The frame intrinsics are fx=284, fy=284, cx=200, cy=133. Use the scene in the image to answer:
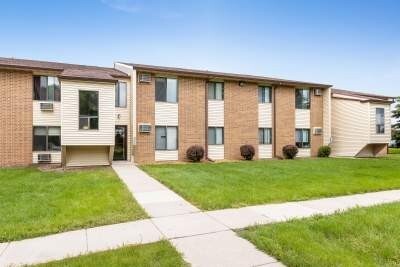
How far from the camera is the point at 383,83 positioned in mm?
37438

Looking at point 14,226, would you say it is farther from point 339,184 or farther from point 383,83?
point 383,83

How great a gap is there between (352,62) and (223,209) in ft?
80.7

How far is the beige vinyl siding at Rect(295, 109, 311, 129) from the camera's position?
20172 millimetres

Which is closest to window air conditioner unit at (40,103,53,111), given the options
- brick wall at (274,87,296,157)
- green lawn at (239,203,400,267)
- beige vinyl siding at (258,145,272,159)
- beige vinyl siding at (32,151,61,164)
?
beige vinyl siding at (32,151,61,164)

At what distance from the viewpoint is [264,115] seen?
19094 mm

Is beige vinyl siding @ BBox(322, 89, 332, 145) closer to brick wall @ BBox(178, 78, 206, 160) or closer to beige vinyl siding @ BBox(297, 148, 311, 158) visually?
beige vinyl siding @ BBox(297, 148, 311, 158)

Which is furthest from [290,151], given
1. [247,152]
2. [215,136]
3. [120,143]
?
[120,143]

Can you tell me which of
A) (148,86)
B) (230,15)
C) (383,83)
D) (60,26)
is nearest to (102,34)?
(60,26)

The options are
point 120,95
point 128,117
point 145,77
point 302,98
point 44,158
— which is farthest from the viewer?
point 302,98

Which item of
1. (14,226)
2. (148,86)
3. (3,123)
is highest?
(148,86)

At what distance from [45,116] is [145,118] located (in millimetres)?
5109

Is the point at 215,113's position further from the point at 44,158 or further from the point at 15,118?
the point at 15,118

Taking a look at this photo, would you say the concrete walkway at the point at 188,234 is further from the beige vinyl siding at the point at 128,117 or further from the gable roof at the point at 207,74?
the gable roof at the point at 207,74

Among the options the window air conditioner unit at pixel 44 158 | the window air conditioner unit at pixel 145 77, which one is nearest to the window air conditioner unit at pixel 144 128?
the window air conditioner unit at pixel 145 77
